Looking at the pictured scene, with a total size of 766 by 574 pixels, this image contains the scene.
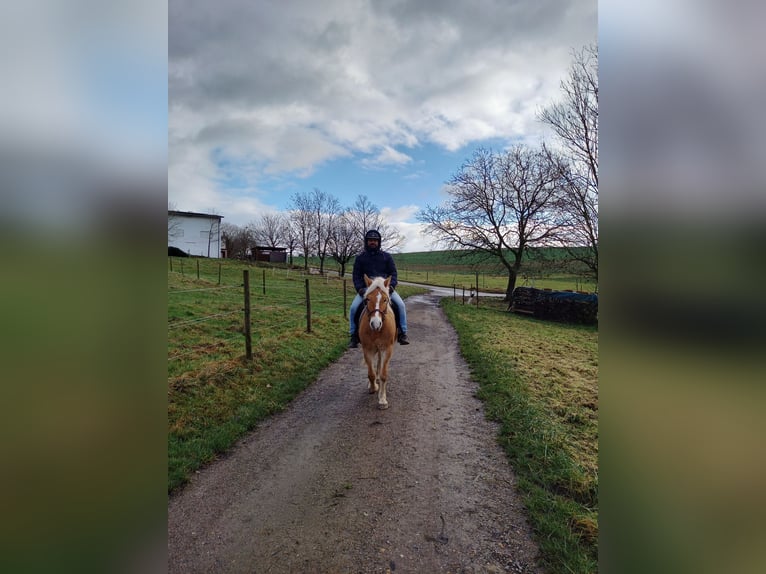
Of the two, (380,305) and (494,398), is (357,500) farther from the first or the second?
(494,398)

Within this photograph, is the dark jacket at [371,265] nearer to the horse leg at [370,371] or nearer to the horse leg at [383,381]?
the horse leg at [370,371]

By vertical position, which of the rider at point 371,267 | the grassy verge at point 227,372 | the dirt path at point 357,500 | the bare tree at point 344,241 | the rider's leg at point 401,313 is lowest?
the dirt path at point 357,500

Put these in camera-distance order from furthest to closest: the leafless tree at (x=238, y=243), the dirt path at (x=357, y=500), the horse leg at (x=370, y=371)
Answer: the leafless tree at (x=238, y=243)
the horse leg at (x=370, y=371)
the dirt path at (x=357, y=500)

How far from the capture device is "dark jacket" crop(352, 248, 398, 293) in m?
6.31

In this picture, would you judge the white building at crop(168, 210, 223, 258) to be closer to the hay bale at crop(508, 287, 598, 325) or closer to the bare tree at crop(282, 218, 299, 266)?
the bare tree at crop(282, 218, 299, 266)

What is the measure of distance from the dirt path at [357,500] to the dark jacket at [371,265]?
2338 mm

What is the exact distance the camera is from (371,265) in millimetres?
6324

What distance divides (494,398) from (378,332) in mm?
2111

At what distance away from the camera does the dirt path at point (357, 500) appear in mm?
2438

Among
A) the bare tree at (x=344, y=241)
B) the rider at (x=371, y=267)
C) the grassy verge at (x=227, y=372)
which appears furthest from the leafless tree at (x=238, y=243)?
the rider at (x=371, y=267)
